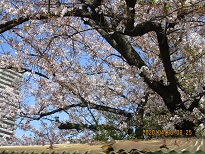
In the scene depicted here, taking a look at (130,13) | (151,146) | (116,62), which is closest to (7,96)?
(116,62)

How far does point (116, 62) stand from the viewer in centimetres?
1382

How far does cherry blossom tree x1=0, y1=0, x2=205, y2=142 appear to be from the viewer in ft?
29.5

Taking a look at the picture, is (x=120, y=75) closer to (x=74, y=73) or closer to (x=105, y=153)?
(x=74, y=73)

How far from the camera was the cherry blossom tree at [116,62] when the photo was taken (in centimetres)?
898

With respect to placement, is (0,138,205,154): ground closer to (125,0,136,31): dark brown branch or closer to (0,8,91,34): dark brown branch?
(125,0,136,31): dark brown branch

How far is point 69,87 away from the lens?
12.7m

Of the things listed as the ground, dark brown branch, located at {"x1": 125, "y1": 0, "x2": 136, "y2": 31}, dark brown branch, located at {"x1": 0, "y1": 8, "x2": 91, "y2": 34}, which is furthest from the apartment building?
the ground

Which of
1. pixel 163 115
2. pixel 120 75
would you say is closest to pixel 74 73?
pixel 120 75

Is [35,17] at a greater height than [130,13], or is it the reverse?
[35,17]
